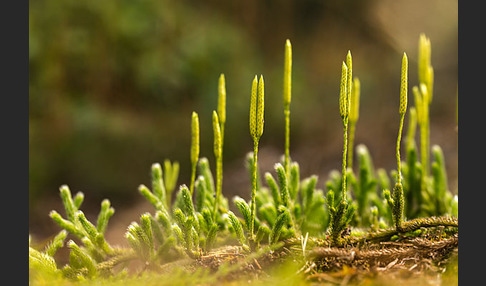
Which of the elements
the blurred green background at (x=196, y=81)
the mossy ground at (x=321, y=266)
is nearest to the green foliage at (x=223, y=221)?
the mossy ground at (x=321, y=266)

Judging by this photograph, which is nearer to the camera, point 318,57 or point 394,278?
point 394,278

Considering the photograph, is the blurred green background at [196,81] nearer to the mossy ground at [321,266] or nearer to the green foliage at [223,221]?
the green foliage at [223,221]

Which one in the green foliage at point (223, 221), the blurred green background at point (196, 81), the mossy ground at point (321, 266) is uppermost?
the blurred green background at point (196, 81)

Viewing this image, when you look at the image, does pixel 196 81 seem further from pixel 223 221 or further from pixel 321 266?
pixel 321 266

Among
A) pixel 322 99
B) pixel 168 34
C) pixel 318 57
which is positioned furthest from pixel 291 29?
pixel 168 34

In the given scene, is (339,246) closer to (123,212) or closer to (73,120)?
(123,212)

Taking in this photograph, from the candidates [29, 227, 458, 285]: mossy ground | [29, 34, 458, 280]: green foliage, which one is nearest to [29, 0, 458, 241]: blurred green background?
[29, 34, 458, 280]: green foliage

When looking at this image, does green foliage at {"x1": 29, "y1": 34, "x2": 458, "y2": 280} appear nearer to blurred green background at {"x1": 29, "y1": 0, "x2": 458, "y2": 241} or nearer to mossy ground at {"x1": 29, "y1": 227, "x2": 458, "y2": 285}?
mossy ground at {"x1": 29, "y1": 227, "x2": 458, "y2": 285}

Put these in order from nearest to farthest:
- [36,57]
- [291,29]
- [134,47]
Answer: [36,57] → [134,47] → [291,29]
